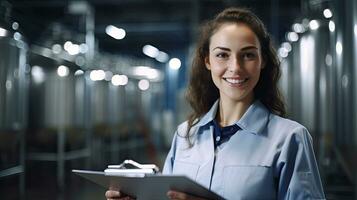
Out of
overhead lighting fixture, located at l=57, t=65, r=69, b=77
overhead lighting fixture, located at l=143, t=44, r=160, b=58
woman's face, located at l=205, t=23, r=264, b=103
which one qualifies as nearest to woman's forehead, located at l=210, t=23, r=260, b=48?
woman's face, located at l=205, t=23, r=264, b=103

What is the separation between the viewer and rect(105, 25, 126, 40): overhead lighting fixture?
8698mm

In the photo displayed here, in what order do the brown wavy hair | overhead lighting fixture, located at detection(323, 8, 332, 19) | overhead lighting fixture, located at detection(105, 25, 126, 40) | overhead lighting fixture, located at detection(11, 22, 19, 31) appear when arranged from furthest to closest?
overhead lighting fixture, located at detection(105, 25, 126, 40), overhead lighting fixture, located at detection(11, 22, 19, 31), overhead lighting fixture, located at detection(323, 8, 332, 19), the brown wavy hair

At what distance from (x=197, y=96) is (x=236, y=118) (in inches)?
9.0

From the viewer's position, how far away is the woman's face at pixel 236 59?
1233 mm

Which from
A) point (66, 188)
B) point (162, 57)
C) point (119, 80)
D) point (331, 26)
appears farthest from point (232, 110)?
point (162, 57)

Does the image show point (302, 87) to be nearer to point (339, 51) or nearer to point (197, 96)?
point (339, 51)

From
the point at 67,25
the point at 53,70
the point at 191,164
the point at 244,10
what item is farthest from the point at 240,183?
the point at 67,25

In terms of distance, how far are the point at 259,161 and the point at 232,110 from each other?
0.69 ft

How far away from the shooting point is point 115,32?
8.93 metres

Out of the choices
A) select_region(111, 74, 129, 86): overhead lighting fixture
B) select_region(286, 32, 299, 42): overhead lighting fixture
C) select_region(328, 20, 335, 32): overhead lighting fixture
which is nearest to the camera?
select_region(328, 20, 335, 32): overhead lighting fixture

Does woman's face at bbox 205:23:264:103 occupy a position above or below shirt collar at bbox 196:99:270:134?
above

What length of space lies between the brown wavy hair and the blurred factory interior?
0.72ft

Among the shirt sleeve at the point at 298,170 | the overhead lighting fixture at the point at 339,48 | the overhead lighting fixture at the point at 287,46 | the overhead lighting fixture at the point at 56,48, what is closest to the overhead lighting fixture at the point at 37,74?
the overhead lighting fixture at the point at 56,48

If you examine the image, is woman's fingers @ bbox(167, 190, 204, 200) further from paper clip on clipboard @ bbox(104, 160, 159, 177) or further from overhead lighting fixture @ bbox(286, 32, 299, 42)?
overhead lighting fixture @ bbox(286, 32, 299, 42)
